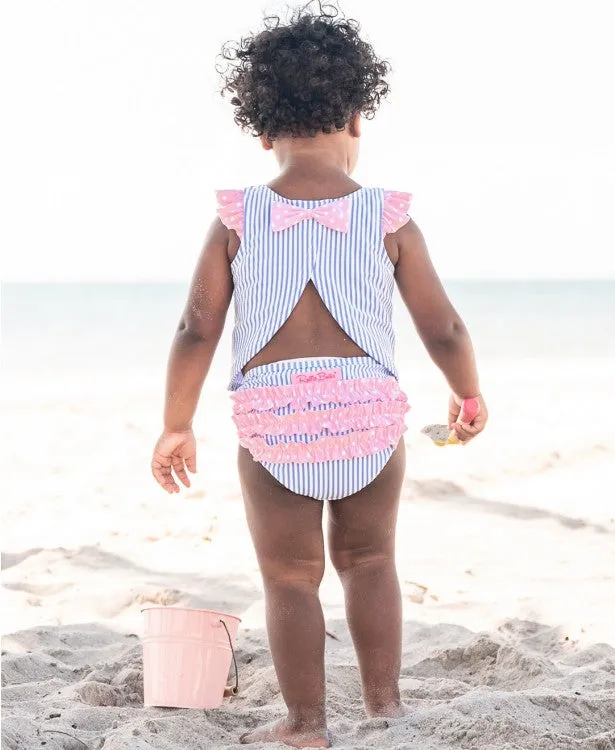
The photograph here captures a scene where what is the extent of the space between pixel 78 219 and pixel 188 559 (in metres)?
22.0

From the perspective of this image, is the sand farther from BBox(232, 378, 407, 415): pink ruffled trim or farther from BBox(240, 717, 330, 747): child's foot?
BBox(232, 378, 407, 415): pink ruffled trim

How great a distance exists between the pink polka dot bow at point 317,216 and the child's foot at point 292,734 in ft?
3.80

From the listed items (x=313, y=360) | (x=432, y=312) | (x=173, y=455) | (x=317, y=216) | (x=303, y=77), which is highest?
(x=303, y=77)

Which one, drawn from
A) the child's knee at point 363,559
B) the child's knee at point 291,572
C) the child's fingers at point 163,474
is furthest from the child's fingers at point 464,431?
the child's fingers at point 163,474

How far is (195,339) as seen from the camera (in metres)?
2.56

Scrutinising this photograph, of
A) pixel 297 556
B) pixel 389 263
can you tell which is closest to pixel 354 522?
pixel 297 556

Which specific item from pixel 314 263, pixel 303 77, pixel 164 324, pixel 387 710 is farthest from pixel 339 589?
pixel 164 324

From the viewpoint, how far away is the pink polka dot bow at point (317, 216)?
2529 mm

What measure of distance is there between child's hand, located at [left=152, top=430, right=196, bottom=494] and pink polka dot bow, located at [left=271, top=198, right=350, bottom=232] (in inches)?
22.3

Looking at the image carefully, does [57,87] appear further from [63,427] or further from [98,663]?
[98,663]

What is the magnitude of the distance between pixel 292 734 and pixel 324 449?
648 millimetres

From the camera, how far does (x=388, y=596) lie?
251 cm

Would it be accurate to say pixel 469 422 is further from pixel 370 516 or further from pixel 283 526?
pixel 283 526

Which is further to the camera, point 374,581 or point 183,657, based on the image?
point 183,657
